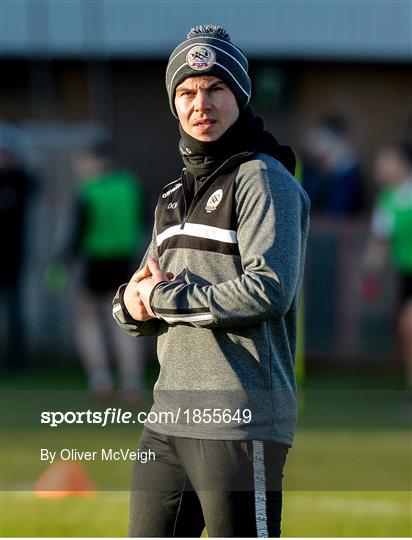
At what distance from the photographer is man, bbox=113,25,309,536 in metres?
3.72

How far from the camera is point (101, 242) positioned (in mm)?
11305

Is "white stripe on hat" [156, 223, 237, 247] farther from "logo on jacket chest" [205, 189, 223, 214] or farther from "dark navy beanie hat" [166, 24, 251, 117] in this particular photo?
"dark navy beanie hat" [166, 24, 251, 117]

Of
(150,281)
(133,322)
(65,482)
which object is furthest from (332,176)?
(150,281)

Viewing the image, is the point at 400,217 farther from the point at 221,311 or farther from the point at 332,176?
the point at 221,311

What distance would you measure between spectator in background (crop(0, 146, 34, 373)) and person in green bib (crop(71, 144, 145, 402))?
1.33 m

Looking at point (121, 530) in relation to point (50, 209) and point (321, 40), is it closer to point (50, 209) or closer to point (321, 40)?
point (50, 209)

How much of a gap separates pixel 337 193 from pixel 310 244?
23.3 inches

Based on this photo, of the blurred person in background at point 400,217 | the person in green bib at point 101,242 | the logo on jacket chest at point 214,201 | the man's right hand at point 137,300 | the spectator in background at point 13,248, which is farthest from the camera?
the spectator in background at point 13,248

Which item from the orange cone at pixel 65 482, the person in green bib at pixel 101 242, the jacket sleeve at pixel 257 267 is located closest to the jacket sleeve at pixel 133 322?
the jacket sleeve at pixel 257 267

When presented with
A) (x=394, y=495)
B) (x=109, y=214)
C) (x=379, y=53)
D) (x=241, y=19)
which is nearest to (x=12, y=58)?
(x=241, y=19)

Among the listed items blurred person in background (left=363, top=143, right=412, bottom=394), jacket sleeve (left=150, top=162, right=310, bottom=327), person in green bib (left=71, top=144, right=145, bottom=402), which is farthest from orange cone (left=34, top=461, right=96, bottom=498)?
blurred person in background (left=363, top=143, right=412, bottom=394)

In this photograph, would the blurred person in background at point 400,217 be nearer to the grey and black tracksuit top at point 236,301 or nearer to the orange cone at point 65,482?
the orange cone at point 65,482

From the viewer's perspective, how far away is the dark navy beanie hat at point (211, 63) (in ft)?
12.6

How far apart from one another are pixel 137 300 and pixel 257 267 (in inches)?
17.9
